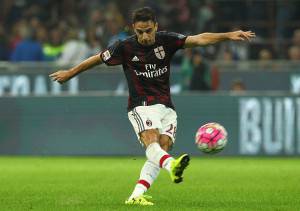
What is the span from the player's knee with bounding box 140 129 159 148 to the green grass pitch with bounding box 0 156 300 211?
64 centimetres

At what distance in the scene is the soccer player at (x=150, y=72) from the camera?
32.4 ft

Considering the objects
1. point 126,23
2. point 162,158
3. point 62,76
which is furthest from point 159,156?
point 126,23

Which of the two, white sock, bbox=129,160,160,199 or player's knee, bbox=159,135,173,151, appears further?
player's knee, bbox=159,135,173,151

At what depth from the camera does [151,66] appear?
1020 cm

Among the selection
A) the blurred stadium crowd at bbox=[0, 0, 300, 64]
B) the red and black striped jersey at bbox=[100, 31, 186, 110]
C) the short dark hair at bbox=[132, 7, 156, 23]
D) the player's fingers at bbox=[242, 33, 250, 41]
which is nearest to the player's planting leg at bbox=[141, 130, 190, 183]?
the red and black striped jersey at bbox=[100, 31, 186, 110]

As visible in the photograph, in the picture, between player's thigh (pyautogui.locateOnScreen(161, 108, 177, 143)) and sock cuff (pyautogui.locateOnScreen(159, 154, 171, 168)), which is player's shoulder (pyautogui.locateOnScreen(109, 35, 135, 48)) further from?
sock cuff (pyautogui.locateOnScreen(159, 154, 171, 168))

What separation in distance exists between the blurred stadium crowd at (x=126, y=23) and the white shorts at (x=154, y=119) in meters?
11.8

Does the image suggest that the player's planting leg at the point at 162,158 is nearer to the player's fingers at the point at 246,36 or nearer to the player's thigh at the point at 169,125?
the player's thigh at the point at 169,125

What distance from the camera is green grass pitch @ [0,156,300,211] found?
32.7 ft

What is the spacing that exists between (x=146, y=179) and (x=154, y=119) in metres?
0.64

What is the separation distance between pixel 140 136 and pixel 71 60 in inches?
463

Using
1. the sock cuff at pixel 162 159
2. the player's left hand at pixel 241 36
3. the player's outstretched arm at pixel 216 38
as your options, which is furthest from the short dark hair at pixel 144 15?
the sock cuff at pixel 162 159

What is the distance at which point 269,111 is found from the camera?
62.4 feet

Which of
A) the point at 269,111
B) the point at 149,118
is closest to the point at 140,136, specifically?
the point at 149,118
